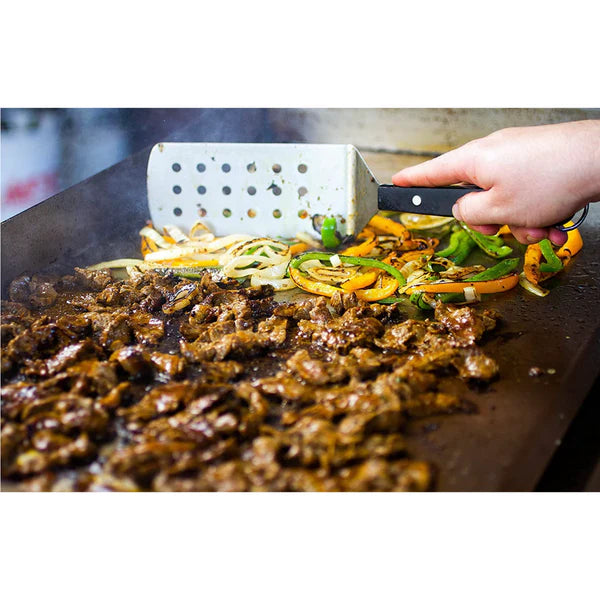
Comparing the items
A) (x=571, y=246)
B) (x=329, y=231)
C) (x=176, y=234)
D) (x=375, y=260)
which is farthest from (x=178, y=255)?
(x=571, y=246)

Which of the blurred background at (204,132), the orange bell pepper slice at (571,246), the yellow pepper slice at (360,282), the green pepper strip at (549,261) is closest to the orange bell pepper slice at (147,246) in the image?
the blurred background at (204,132)

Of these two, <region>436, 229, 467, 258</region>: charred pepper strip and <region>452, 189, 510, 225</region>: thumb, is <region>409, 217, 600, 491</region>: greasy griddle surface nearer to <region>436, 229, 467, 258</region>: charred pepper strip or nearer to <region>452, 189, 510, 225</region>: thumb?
<region>452, 189, 510, 225</region>: thumb

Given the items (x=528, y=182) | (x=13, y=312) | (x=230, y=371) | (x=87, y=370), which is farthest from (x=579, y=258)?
(x=13, y=312)

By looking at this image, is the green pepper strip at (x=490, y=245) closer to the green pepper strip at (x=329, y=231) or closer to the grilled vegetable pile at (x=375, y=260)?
the grilled vegetable pile at (x=375, y=260)

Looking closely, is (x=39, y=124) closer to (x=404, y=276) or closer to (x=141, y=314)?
(x=141, y=314)

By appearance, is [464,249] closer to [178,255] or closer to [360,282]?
[360,282]
